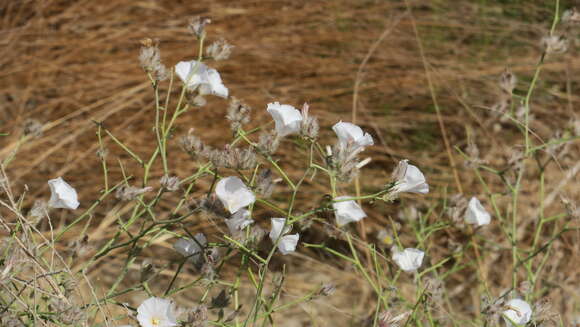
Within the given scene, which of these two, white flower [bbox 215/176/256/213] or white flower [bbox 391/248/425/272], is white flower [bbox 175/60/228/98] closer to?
white flower [bbox 215/176/256/213]

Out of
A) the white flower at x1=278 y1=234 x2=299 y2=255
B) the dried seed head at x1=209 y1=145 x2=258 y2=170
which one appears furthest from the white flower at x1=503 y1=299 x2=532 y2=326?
the dried seed head at x1=209 y1=145 x2=258 y2=170

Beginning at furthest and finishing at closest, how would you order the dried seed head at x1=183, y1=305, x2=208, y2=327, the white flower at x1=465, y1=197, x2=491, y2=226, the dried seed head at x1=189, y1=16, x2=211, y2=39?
the white flower at x1=465, y1=197, x2=491, y2=226, the dried seed head at x1=189, y1=16, x2=211, y2=39, the dried seed head at x1=183, y1=305, x2=208, y2=327

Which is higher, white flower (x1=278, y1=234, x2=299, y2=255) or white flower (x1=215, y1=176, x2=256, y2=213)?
white flower (x1=215, y1=176, x2=256, y2=213)

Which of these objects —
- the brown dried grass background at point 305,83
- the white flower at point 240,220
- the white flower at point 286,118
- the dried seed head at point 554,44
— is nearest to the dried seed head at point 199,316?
the white flower at point 240,220

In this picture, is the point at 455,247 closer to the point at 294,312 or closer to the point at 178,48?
the point at 294,312

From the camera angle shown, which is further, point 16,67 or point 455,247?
point 16,67

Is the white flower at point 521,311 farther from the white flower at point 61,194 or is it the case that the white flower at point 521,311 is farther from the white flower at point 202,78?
the white flower at point 61,194


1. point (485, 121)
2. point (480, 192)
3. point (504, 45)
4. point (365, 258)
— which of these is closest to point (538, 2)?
point (504, 45)
